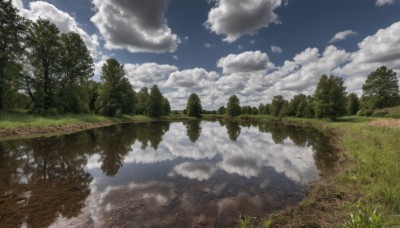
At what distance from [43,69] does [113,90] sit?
54.7 feet

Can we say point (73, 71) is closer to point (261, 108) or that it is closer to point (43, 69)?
point (43, 69)

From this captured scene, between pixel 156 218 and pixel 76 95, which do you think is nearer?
pixel 156 218

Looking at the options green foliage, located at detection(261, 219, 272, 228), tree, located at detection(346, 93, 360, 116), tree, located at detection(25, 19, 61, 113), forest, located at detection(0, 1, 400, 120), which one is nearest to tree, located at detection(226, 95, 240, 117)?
forest, located at detection(0, 1, 400, 120)

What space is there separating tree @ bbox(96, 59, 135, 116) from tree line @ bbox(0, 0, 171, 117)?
0.70 feet

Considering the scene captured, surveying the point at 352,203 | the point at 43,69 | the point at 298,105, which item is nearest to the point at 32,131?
the point at 43,69

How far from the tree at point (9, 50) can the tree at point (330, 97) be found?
188 ft

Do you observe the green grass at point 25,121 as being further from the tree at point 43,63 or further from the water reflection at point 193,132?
the water reflection at point 193,132

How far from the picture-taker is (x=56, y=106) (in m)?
29.9

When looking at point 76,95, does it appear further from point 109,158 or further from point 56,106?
point 109,158

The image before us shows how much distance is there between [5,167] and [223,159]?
12.0 meters

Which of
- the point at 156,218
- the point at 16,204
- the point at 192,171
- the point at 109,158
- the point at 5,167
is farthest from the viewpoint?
the point at 109,158

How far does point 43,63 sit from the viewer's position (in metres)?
30.6

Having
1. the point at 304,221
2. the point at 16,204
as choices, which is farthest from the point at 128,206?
the point at 304,221

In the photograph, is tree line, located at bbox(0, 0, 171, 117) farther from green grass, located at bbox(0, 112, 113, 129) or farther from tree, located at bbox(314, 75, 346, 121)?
tree, located at bbox(314, 75, 346, 121)
